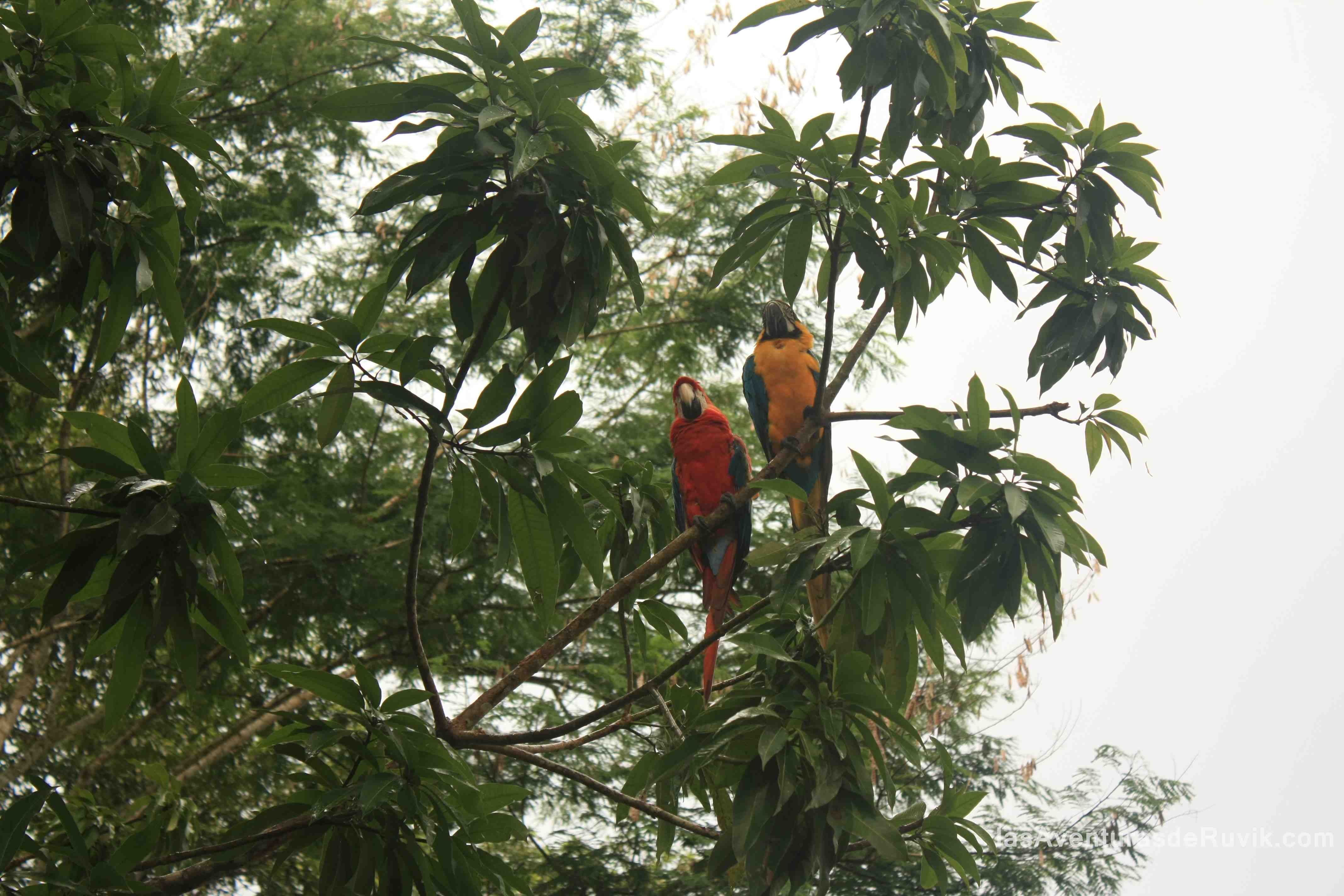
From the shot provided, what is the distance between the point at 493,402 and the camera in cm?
141

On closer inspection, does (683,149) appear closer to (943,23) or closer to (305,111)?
(305,111)

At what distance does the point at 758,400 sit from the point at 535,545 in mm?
1163

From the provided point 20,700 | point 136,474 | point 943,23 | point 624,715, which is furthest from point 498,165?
point 20,700

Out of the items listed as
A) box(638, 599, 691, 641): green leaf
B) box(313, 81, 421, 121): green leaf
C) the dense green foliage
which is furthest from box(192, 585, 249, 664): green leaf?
box(638, 599, 691, 641): green leaf

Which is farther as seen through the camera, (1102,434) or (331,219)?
(331,219)

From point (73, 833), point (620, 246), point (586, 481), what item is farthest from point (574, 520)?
point (73, 833)

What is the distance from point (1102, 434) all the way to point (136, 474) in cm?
140

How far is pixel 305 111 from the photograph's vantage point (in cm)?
434

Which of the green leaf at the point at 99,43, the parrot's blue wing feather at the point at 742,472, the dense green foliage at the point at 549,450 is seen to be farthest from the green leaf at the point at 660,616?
the green leaf at the point at 99,43

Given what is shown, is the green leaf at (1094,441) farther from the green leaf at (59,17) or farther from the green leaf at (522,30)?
the green leaf at (59,17)

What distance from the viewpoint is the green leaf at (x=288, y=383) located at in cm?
138

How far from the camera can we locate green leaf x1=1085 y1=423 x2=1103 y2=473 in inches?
67.2

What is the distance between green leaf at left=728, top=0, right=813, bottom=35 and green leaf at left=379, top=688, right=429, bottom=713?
1.10m

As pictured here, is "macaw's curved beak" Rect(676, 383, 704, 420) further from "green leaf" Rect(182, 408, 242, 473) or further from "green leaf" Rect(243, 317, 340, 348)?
"green leaf" Rect(182, 408, 242, 473)
